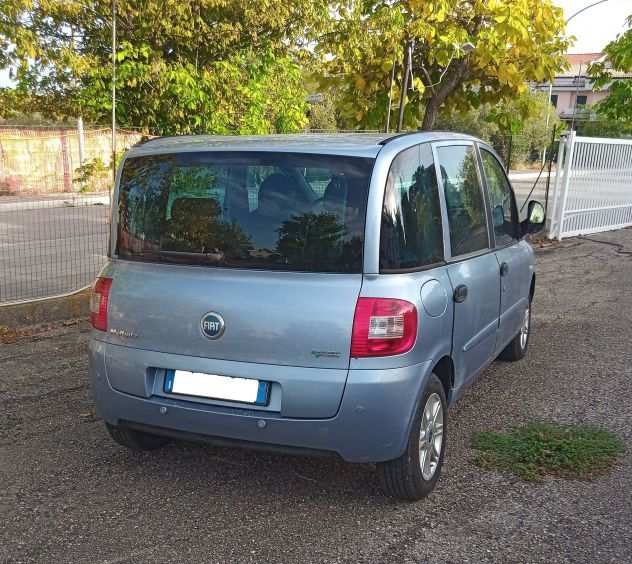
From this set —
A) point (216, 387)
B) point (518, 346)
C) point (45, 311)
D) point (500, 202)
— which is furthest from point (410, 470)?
point (45, 311)

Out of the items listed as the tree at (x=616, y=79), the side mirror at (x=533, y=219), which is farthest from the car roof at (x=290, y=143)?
the tree at (x=616, y=79)

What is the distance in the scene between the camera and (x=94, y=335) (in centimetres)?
366

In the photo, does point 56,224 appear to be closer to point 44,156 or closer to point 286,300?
point 44,156

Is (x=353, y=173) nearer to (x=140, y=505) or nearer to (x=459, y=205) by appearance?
(x=459, y=205)

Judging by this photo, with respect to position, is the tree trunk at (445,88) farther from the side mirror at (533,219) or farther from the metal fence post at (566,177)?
the side mirror at (533,219)

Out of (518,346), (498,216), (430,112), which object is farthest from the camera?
(430,112)

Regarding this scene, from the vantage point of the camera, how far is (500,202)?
506cm

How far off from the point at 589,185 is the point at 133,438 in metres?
13.8

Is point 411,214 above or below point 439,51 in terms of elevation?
below

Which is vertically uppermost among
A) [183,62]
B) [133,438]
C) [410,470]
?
[183,62]

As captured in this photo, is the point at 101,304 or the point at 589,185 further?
the point at 589,185

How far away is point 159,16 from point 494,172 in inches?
319

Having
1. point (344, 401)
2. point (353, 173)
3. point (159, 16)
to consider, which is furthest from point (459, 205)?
point (159, 16)

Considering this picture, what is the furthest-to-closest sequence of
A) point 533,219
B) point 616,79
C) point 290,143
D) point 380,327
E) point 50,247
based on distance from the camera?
point 616,79, point 50,247, point 533,219, point 290,143, point 380,327
